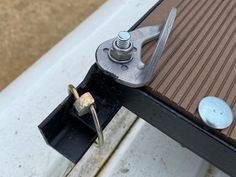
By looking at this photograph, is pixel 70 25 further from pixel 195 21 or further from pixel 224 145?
pixel 224 145

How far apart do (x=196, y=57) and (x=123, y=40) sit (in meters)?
0.15

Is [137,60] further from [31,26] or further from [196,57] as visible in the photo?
[31,26]


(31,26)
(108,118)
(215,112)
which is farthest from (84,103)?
(31,26)

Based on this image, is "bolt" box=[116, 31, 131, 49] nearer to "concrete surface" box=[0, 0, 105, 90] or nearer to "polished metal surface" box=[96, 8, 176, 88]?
"polished metal surface" box=[96, 8, 176, 88]

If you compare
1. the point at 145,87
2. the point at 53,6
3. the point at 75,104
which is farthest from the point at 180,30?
the point at 53,6

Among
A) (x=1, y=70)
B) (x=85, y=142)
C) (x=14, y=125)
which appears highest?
(x=85, y=142)

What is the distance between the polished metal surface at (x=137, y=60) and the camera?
627 mm

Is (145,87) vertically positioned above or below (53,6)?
above

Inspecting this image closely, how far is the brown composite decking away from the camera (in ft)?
2.11

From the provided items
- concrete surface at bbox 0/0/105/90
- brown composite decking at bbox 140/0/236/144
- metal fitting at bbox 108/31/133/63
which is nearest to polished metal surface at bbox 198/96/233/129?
brown composite decking at bbox 140/0/236/144

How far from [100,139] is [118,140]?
0.80 feet

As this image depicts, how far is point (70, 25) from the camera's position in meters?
1.59

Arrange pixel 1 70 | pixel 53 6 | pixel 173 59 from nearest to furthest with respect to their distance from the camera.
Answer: pixel 173 59, pixel 1 70, pixel 53 6

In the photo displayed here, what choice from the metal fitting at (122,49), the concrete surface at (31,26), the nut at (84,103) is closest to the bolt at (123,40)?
the metal fitting at (122,49)
